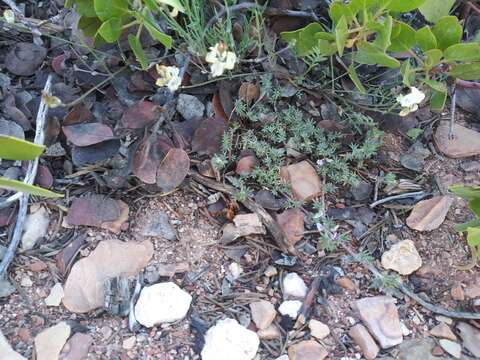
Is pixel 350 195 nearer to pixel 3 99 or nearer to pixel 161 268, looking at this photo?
pixel 161 268

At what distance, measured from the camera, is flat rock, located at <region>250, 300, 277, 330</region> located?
1.33 metres

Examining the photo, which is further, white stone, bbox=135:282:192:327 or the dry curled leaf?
the dry curled leaf

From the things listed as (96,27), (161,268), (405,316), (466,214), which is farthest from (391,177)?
(96,27)

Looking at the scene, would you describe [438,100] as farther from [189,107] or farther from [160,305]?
[160,305]

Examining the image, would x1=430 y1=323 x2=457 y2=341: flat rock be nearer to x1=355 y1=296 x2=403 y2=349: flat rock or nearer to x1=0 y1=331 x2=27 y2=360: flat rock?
x1=355 y1=296 x2=403 y2=349: flat rock

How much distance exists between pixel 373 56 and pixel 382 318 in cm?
58

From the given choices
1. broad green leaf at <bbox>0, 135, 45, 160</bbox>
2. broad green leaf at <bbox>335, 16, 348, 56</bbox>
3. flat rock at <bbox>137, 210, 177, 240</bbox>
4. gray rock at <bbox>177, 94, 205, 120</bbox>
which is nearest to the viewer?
broad green leaf at <bbox>0, 135, 45, 160</bbox>

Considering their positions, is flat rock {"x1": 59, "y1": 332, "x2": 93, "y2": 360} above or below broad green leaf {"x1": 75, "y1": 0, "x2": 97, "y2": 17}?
below

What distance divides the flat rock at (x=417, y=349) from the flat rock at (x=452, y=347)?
2 centimetres

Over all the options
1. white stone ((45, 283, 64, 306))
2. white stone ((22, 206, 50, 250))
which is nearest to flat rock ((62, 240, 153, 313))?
white stone ((45, 283, 64, 306))

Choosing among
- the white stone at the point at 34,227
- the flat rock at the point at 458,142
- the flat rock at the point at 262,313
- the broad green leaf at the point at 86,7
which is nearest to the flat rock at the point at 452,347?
the flat rock at the point at 262,313

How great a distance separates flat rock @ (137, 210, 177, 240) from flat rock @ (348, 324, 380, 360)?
473 millimetres

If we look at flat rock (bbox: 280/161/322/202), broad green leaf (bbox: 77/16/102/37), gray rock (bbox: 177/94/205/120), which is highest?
broad green leaf (bbox: 77/16/102/37)

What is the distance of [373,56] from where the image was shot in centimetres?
127
